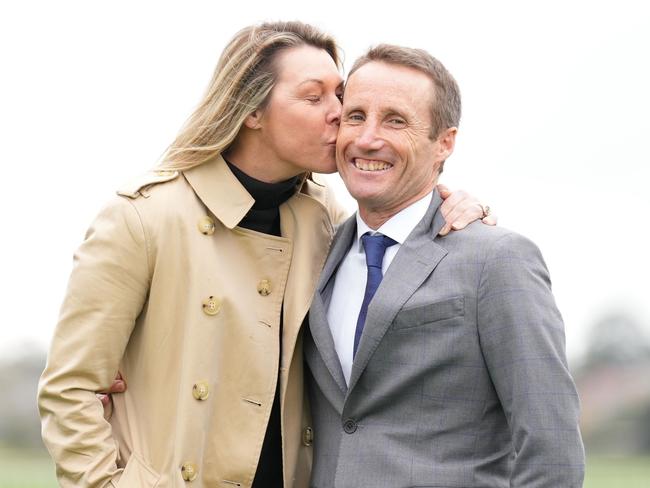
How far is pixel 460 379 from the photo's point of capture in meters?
3.95

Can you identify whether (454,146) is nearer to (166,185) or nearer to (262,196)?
(262,196)

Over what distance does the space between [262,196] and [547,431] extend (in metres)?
1.50

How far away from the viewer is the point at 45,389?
4277 mm

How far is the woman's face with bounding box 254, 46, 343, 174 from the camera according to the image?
451 centimetres

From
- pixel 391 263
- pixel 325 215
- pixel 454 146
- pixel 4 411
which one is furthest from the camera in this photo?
pixel 4 411

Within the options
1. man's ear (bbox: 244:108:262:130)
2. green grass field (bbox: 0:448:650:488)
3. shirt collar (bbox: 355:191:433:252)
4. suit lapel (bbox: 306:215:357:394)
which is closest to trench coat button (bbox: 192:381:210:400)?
suit lapel (bbox: 306:215:357:394)

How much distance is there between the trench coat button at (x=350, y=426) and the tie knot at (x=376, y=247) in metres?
0.57

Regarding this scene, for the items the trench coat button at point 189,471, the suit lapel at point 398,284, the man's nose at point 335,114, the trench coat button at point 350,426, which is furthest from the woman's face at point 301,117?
the trench coat button at point 189,471

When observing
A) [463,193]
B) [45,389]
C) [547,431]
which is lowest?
[45,389]

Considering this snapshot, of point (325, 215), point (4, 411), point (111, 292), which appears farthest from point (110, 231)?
point (4, 411)

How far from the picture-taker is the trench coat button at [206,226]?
4332mm

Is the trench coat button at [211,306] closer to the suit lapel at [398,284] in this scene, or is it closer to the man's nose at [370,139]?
the suit lapel at [398,284]

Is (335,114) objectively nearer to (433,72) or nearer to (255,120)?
(255,120)

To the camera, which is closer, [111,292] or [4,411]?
[111,292]
